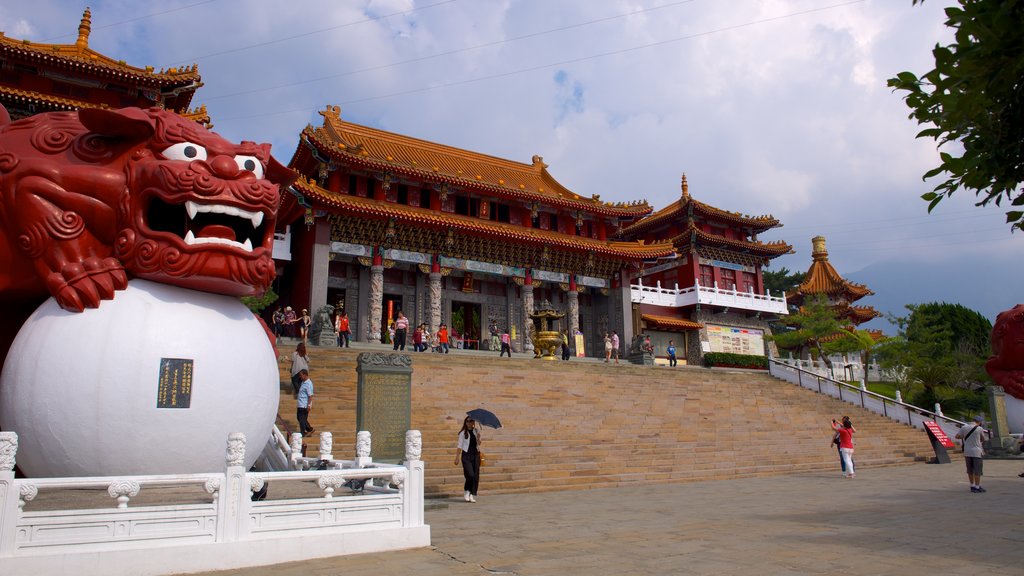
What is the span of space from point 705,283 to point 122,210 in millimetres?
32353

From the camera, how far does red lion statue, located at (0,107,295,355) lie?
752 centimetres

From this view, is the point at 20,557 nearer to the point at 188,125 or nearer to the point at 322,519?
the point at 322,519

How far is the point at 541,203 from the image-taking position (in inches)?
1114

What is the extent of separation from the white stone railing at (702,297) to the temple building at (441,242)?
382 centimetres

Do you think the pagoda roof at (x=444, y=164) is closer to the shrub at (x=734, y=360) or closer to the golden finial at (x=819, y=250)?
the shrub at (x=734, y=360)

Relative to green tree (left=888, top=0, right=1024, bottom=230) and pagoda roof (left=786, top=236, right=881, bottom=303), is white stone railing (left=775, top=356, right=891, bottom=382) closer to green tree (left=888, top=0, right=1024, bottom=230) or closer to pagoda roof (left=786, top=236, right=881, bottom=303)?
pagoda roof (left=786, top=236, right=881, bottom=303)

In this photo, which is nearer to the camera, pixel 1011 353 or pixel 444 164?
pixel 1011 353

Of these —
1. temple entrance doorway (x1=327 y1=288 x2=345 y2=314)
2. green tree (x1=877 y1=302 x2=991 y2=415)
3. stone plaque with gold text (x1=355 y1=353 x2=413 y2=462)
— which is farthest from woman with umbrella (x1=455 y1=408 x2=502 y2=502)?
green tree (x1=877 y1=302 x2=991 y2=415)

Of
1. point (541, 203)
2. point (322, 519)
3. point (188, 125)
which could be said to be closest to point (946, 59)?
point (322, 519)

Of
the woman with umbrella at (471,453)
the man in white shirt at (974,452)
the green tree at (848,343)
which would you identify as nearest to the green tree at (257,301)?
the woman with umbrella at (471,453)

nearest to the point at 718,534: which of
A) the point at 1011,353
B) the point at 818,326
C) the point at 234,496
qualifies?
the point at 234,496

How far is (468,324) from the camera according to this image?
2753cm

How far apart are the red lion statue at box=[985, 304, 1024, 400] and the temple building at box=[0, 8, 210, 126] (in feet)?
81.5

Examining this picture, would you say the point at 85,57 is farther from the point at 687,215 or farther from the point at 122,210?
the point at 687,215
